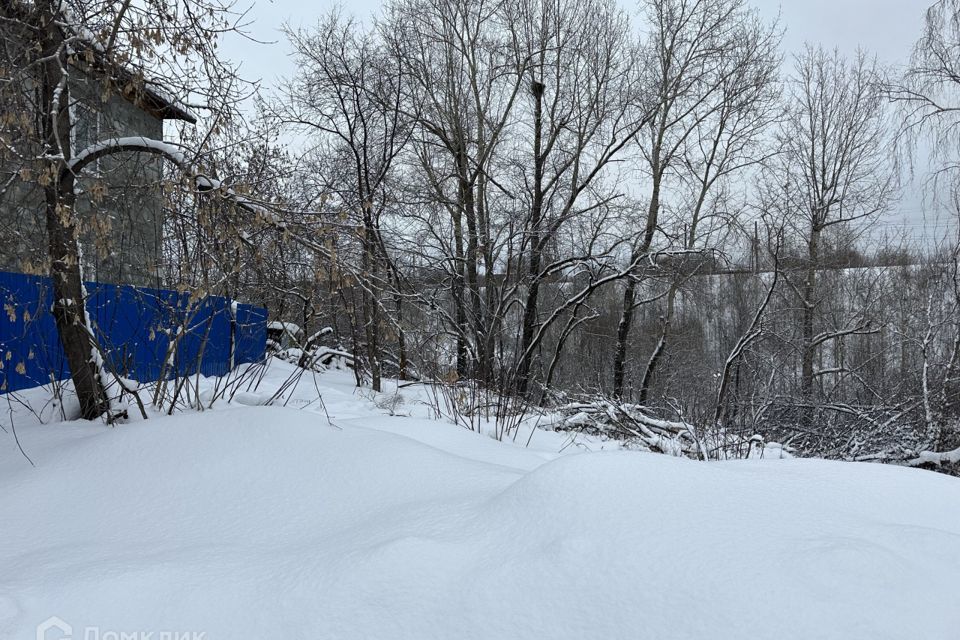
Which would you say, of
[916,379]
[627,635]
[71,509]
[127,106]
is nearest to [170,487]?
[71,509]

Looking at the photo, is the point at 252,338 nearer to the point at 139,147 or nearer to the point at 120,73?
the point at 139,147

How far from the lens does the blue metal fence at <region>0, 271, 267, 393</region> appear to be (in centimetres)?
447

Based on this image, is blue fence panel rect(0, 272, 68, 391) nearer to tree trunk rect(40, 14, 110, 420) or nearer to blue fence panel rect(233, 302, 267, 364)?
tree trunk rect(40, 14, 110, 420)

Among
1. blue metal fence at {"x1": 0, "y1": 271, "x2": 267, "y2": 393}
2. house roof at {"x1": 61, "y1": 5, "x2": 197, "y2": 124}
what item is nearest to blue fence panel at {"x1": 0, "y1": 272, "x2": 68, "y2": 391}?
blue metal fence at {"x1": 0, "y1": 271, "x2": 267, "y2": 393}

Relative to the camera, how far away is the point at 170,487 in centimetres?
270

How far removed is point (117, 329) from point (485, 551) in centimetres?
768

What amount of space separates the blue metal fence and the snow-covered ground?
5.96 feet

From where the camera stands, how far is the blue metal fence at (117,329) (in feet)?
14.7

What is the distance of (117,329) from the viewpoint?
302 inches

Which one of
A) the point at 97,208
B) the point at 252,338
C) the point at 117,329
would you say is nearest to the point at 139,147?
the point at 97,208

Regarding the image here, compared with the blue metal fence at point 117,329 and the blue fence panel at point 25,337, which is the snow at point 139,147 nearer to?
the blue metal fence at point 117,329

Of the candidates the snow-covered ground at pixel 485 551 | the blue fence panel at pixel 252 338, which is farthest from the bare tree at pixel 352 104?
the snow-covered ground at pixel 485 551

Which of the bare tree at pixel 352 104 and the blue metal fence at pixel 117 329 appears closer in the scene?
the blue metal fence at pixel 117 329

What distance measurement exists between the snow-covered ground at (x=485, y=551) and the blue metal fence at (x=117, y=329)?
71.6 inches
